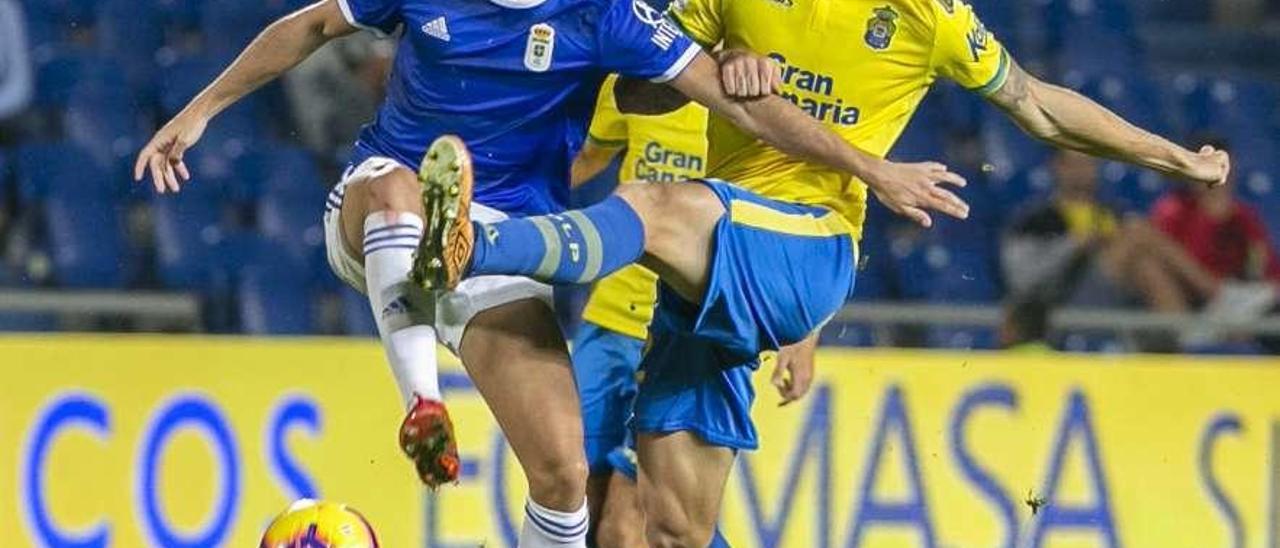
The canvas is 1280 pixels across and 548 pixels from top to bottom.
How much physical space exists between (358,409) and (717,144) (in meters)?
2.12

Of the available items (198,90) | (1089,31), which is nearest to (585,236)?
(198,90)

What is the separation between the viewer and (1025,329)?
9570 millimetres

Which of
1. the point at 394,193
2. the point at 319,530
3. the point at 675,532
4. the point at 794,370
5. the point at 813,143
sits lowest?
the point at 319,530

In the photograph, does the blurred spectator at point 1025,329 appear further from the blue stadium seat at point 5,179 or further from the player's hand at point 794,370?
the blue stadium seat at point 5,179

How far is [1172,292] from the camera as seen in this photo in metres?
10.4

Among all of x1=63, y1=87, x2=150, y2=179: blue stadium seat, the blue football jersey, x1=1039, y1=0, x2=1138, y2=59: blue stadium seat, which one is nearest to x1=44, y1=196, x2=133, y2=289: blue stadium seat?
x1=63, y1=87, x2=150, y2=179: blue stadium seat

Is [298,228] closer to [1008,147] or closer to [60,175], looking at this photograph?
[60,175]

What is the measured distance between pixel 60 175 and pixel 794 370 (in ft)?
11.7

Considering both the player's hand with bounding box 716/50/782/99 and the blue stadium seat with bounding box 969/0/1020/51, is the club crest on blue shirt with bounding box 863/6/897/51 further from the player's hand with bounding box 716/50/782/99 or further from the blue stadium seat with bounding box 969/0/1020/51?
the blue stadium seat with bounding box 969/0/1020/51

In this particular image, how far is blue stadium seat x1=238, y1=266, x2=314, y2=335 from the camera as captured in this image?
936 cm

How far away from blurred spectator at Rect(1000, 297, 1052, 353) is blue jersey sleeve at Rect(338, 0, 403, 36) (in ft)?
12.5

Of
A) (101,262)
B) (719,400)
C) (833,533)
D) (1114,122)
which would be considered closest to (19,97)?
(101,262)

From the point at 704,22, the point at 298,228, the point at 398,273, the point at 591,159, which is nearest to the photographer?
the point at 398,273

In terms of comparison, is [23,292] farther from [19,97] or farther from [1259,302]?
[1259,302]
